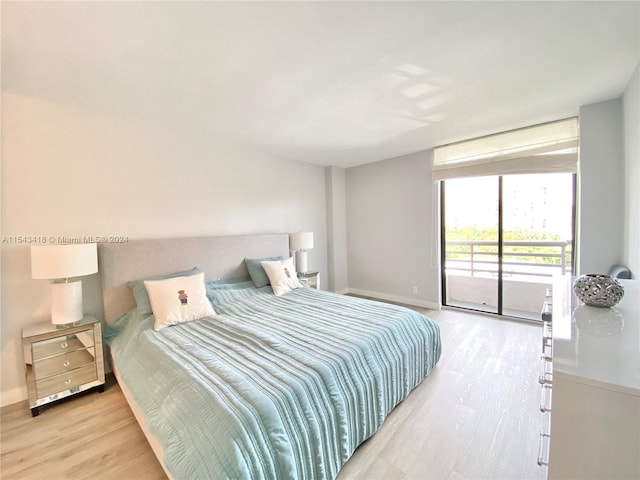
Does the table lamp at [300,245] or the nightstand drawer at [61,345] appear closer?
the nightstand drawer at [61,345]

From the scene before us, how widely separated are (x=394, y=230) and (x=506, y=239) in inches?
61.2

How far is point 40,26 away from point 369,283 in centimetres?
462

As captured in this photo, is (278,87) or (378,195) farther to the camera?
(378,195)

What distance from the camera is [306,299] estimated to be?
2.85 meters

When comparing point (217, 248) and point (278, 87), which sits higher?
point (278, 87)

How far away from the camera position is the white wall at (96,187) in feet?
6.74

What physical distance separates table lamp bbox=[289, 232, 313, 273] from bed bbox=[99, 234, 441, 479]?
1141 mm

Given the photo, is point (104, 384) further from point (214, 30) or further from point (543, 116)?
point (543, 116)

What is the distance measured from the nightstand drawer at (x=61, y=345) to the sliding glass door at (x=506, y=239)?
169 inches

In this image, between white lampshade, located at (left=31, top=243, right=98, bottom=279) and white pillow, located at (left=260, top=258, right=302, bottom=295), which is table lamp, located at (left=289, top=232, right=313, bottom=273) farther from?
white lampshade, located at (left=31, top=243, right=98, bottom=279)

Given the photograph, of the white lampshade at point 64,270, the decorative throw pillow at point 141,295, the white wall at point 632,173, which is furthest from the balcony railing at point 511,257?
the white lampshade at point 64,270

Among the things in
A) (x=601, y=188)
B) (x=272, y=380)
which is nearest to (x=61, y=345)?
(x=272, y=380)

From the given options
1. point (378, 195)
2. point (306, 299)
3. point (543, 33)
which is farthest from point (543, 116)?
point (306, 299)

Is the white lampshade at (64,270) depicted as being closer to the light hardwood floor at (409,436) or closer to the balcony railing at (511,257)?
the light hardwood floor at (409,436)
